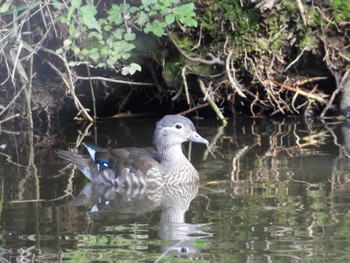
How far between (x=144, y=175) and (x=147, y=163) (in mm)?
151

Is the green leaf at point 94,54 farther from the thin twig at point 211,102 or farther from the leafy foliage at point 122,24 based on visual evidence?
the thin twig at point 211,102

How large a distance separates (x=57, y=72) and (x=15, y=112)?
106 cm

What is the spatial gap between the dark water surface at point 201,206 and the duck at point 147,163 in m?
0.17

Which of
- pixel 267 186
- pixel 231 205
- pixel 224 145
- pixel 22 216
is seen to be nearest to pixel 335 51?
pixel 224 145

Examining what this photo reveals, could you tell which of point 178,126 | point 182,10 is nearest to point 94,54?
point 182,10

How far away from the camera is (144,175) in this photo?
9.89 meters

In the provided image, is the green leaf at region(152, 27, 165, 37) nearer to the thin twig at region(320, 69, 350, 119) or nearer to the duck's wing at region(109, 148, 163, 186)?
the duck's wing at region(109, 148, 163, 186)

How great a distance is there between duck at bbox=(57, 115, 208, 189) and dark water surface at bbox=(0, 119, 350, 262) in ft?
0.55

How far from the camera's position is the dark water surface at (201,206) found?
22.6 feet

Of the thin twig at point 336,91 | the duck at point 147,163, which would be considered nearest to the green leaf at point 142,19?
the duck at point 147,163

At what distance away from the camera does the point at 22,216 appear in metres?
8.15

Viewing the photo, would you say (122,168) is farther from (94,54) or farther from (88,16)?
(94,54)

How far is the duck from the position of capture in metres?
9.86

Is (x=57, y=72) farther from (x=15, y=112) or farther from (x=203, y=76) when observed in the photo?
(x=203, y=76)
